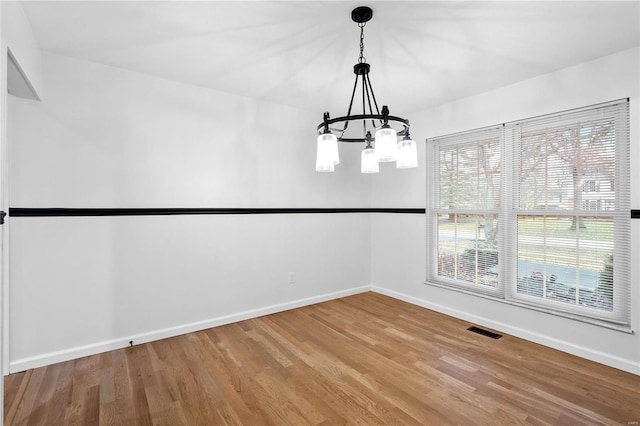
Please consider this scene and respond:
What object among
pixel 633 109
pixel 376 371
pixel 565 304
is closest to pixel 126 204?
pixel 376 371

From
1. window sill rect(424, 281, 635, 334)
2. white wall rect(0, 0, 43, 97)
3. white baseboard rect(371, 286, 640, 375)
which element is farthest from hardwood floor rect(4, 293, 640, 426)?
white wall rect(0, 0, 43, 97)

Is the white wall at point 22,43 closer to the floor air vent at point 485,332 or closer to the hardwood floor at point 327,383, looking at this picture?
the hardwood floor at point 327,383

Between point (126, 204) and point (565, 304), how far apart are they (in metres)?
3.81

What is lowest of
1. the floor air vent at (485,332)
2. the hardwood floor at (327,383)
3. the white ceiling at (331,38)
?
the hardwood floor at (327,383)

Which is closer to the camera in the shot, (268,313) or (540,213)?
(540,213)

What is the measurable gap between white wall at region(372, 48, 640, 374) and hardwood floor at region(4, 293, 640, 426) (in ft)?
0.53

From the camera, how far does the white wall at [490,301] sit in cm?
234

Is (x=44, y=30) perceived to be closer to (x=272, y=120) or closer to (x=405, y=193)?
(x=272, y=120)

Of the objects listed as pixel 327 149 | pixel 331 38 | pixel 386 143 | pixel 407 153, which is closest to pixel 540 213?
pixel 407 153

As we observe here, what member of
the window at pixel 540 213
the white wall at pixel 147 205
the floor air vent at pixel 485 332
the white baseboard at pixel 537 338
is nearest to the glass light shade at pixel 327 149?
the white wall at pixel 147 205

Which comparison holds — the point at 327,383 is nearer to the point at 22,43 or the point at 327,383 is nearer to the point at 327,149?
the point at 327,149

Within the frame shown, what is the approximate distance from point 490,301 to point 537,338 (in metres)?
0.48

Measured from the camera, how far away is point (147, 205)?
2.83 m

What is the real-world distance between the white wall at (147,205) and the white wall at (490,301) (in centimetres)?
97
